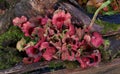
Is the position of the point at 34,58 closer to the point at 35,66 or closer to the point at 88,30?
the point at 35,66

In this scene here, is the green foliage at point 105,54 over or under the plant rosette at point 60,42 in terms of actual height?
under

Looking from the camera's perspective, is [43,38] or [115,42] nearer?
[43,38]

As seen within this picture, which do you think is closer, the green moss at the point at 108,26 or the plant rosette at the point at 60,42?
the plant rosette at the point at 60,42

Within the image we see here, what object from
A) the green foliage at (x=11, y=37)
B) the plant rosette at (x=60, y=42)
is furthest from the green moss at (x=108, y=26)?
the green foliage at (x=11, y=37)

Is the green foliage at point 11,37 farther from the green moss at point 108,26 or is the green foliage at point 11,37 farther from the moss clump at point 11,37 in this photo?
the green moss at point 108,26

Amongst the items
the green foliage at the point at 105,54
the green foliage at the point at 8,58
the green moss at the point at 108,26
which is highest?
the green moss at the point at 108,26

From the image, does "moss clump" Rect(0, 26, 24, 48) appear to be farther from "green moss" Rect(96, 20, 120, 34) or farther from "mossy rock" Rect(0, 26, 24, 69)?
"green moss" Rect(96, 20, 120, 34)

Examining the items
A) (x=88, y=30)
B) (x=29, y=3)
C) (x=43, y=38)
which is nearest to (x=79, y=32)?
(x=88, y=30)

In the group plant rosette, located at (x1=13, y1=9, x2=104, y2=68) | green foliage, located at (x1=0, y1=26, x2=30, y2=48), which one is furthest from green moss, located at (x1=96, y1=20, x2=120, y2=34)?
green foliage, located at (x1=0, y1=26, x2=30, y2=48)

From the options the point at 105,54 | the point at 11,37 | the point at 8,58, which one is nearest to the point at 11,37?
the point at 11,37
